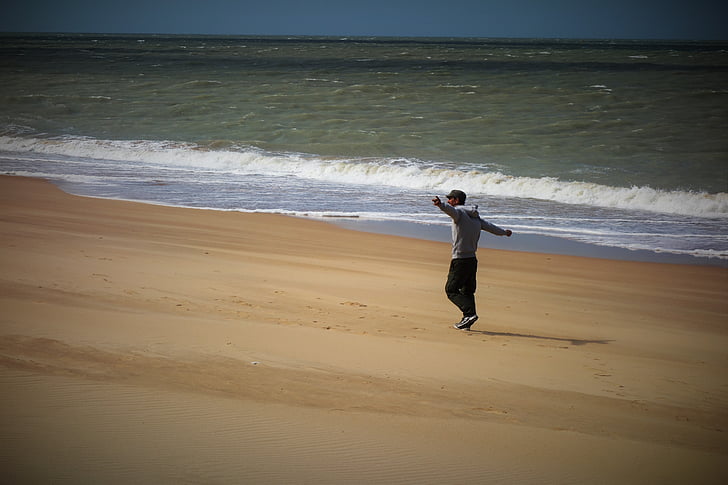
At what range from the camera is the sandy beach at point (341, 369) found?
13.1ft

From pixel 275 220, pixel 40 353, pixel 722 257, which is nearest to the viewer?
pixel 40 353

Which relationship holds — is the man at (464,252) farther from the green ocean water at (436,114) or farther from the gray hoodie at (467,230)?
the green ocean water at (436,114)

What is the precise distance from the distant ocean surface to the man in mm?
6011

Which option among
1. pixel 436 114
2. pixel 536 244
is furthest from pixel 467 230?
pixel 436 114

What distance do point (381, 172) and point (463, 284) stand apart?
1305 centimetres

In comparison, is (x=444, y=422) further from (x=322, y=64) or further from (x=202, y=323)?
(x=322, y=64)

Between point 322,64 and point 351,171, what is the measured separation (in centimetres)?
4171

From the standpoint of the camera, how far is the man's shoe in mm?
7008

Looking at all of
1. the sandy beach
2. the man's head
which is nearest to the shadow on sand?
the sandy beach

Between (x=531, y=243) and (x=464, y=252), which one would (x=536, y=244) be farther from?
(x=464, y=252)

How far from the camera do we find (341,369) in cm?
554

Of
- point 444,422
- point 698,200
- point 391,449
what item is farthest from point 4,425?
point 698,200

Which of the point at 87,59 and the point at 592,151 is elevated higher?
the point at 87,59

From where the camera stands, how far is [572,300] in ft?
28.3
